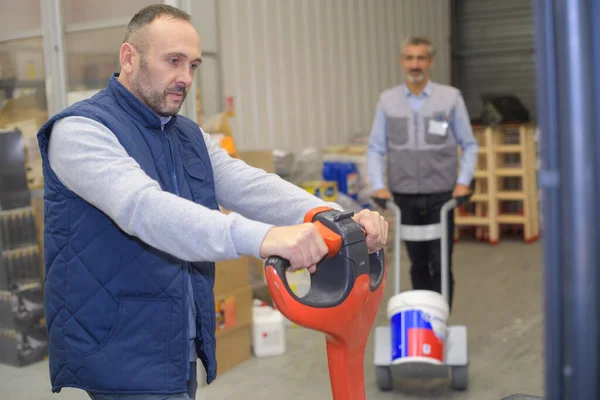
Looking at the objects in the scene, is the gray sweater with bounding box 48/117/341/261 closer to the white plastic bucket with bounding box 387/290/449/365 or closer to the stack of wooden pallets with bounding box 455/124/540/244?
the white plastic bucket with bounding box 387/290/449/365

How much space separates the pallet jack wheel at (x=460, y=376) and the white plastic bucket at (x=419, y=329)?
0.18 meters

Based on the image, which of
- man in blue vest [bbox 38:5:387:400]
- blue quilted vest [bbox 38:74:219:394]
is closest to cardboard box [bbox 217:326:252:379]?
man in blue vest [bbox 38:5:387:400]

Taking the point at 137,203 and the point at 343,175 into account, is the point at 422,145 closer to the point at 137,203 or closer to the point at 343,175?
the point at 343,175

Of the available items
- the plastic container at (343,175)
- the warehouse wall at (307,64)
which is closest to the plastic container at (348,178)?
the plastic container at (343,175)

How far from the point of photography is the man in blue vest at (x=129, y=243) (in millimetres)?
1826

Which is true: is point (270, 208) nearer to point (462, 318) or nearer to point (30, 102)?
point (30, 102)

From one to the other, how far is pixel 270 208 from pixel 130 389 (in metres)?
0.62

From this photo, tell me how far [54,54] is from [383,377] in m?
2.69

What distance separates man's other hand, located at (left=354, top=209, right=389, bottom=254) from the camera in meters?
1.89

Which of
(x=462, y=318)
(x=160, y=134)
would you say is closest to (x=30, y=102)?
(x=160, y=134)

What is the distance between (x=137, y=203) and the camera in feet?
5.36

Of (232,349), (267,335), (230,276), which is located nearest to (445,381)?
(267,335)

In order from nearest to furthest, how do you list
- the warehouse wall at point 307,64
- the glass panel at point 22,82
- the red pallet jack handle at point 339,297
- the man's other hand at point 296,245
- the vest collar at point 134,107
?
the man's other hand at point 296,245 → the red pallet jack handle at point 339,297 → the vest collar at point 134,107 → the glass panel at point 22,82 → the warehouse wall at point 307,64

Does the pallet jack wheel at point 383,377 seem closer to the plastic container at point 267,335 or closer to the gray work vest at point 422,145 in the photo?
the plastic container at point 267,335
